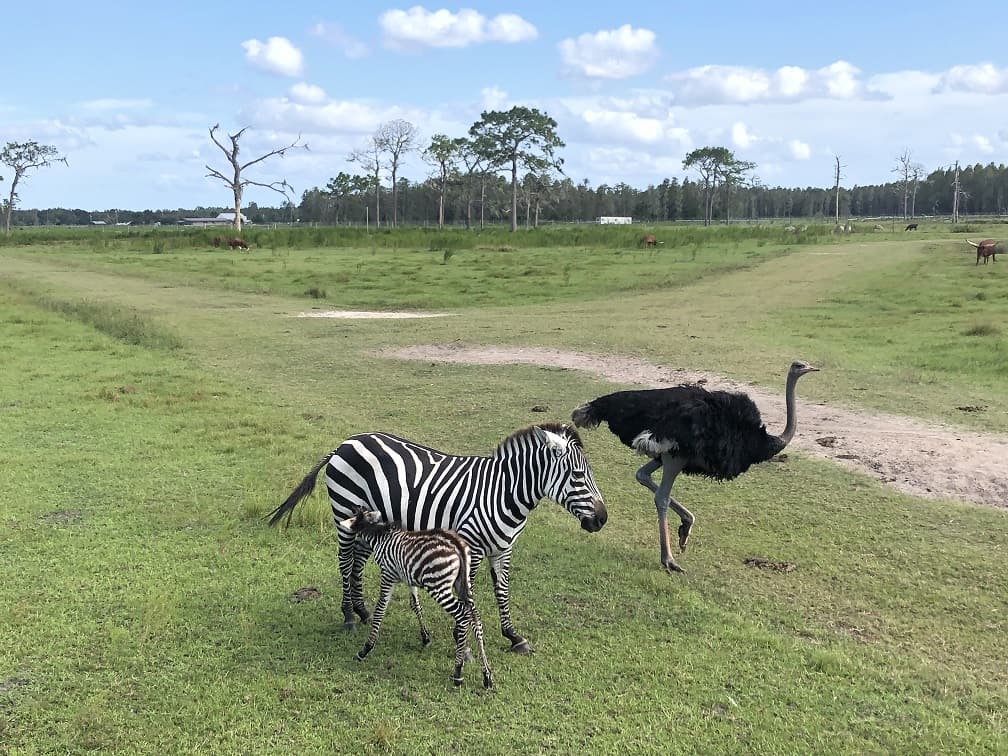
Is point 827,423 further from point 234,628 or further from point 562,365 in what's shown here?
point 234,628

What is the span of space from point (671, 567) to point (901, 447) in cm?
378

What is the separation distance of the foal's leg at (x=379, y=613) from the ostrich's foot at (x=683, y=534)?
243cm

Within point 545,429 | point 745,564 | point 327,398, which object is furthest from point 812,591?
point 327,398

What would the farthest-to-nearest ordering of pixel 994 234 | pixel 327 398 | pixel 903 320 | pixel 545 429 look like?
1. pixel 994 234
2. pixel 903 320
3. pixel 327 398
4. pixel 545 429

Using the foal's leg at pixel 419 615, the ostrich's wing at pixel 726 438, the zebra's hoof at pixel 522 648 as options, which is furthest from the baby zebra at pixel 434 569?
the ostrich's wing at pixel 726 438

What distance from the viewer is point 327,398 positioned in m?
10.8

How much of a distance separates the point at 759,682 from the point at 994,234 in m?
50.0

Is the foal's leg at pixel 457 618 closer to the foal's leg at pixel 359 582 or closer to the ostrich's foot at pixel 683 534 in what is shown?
the foal's leg at pixel 359 582

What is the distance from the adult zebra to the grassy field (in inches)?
17.8

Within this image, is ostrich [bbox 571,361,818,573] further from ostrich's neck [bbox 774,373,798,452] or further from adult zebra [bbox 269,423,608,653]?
adult zebra [bbox 269,423,608,653]

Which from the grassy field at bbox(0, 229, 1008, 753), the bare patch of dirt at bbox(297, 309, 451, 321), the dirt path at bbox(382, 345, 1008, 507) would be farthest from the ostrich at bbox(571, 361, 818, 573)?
the bare patch of dirt at bbox(297, 309, 451, 321)

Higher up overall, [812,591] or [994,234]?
[994,234]

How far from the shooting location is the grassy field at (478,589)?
3.95 metres

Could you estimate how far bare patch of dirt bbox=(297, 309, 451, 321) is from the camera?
19.2 meters
